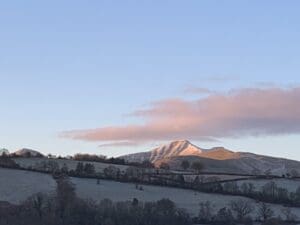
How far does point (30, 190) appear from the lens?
598 ft

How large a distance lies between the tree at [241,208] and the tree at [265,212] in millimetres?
2247

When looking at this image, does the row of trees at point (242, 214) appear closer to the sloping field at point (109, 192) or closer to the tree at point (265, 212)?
the tree at point (265, 212)

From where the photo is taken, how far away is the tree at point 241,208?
171500mm

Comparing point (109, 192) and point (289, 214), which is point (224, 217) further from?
point (109, 192)

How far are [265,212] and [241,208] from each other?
5612 mm

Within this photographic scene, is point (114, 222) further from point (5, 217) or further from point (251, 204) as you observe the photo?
point (251, 204)

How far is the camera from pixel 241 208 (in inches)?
7003

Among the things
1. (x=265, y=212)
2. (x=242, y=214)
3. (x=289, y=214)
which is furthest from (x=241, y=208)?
(x=289, y=214)

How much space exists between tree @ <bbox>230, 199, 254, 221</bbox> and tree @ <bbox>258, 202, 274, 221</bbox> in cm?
225

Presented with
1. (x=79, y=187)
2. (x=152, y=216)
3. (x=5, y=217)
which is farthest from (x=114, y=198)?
(x=5, y=217)

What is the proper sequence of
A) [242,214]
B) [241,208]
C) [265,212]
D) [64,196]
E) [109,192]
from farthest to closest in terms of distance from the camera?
1. [109,192]
2. [241,208]
3. [265,212]
4. [242,214]
5. [64,196]

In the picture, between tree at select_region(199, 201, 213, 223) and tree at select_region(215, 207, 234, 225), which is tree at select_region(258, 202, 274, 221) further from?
tree at select_region(199, 201, 213, 223)

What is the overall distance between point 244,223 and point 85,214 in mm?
35320

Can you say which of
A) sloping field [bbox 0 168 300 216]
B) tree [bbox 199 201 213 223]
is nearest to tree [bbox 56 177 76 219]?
sloping field [bbox 0 168 300 216]
